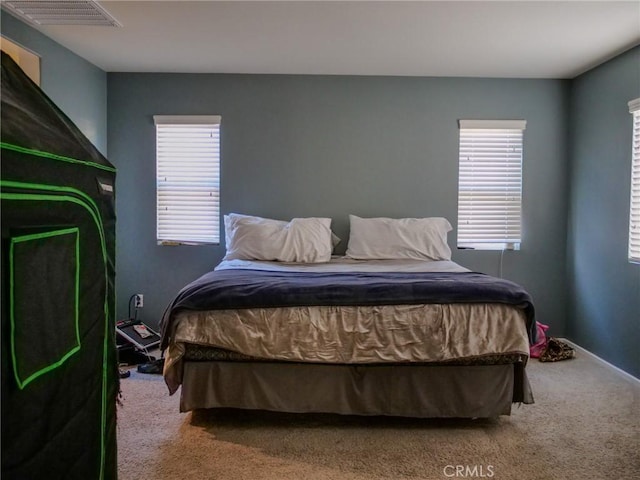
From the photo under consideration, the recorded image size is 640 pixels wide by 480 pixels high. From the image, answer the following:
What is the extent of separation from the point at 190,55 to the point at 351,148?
1519 mm

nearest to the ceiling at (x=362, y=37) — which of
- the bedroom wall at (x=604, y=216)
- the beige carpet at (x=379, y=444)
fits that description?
the bedroom wall at (x=604, y=216)

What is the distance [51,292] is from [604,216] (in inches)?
145

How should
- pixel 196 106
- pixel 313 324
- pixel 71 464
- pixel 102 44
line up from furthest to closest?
pixel 196 106 → pixel 102 44 → pixel 313 324 → pixel 71 464

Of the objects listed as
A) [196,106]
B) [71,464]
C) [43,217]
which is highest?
Answer: [196,106]

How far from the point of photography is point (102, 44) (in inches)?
124

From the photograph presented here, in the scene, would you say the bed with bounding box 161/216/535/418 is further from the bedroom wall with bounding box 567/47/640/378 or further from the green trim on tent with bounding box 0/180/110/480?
the bedroom wall with bounding box 567/47/640/378

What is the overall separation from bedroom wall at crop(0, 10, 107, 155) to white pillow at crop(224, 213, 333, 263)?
1.43 metres

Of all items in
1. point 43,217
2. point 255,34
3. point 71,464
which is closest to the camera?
point 43,217

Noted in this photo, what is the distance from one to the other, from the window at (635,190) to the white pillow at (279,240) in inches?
84.6

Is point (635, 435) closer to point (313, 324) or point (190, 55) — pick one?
point (313, 324)

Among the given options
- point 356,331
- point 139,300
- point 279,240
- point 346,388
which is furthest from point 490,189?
point 139,300

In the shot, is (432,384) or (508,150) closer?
(432,384)

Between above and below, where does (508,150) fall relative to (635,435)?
above

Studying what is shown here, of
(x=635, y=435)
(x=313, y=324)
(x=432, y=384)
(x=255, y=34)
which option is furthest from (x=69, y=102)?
(x=635, y=435)
